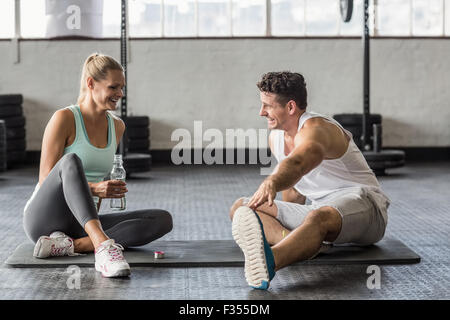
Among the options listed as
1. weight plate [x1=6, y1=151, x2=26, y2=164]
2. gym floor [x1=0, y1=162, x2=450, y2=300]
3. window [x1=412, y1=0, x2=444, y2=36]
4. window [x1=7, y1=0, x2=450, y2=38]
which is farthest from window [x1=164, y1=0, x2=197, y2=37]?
window [x1=412, y1=0, x2=444, y2=36]

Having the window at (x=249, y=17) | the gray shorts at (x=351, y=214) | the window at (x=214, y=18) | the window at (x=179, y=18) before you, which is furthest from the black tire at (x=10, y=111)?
the gray shorts at (x=351, y=214)

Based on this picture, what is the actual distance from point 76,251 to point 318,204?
3.35 feet

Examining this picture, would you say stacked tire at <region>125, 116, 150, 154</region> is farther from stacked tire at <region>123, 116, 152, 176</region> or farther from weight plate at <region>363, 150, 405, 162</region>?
weight plate at <region>363, 150, 405, 162</region>

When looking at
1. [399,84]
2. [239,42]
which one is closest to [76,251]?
[239,42]

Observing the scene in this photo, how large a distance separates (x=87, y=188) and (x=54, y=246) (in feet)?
1.21

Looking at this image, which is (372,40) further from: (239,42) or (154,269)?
(154,269)

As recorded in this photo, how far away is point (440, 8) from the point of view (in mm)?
7781

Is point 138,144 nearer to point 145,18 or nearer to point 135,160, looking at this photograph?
point 135,160

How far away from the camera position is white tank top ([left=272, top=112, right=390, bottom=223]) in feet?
9.36

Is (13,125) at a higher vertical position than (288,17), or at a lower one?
lower

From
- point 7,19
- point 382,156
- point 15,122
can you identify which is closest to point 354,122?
point 382,156

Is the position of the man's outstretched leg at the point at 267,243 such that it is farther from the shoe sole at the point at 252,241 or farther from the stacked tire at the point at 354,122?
the stacked tire at the point at 354,122

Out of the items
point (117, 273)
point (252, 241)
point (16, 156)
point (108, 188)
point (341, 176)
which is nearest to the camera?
point (252, 241)

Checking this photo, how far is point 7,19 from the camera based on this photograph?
7.63 metres
